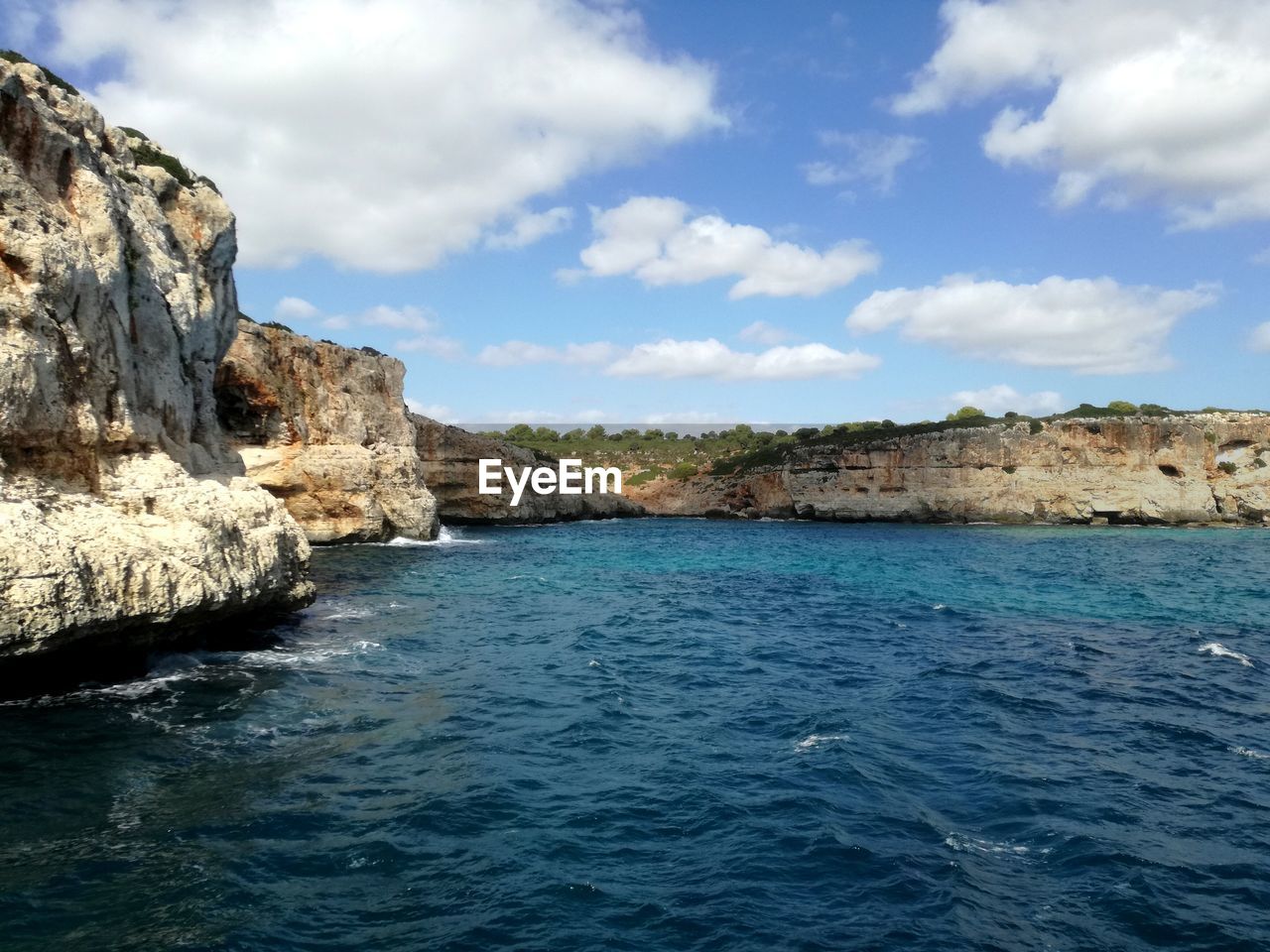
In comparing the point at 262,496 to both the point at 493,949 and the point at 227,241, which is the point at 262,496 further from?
the point at 493,949

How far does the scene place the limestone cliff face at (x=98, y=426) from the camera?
14.6m

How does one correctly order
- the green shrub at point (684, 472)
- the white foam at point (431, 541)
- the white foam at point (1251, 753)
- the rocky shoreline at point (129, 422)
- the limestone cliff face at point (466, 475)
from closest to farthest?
the white foam at point (1251, 753), the rocky shoreline at point (129, 422), the white foam at point (431, 541), the limestone cliff face at point (466, 475), the green shrub at point (684, 472)

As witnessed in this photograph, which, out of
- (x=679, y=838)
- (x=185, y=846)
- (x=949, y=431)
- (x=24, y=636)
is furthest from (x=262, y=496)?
(x=949, y=431)

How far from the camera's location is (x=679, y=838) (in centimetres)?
1083

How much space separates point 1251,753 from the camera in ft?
47.3

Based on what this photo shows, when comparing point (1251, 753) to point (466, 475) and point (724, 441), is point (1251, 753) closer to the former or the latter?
point (466, 475)

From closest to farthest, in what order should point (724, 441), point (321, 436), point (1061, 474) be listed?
point (321, 436)
point (1061, 474)
point (724, 441)

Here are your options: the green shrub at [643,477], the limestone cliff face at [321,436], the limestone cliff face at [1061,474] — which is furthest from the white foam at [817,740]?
the green shrub at [643,477]

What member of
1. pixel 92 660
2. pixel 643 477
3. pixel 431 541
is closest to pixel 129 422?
pixel 92 660

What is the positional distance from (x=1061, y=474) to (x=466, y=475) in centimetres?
5326

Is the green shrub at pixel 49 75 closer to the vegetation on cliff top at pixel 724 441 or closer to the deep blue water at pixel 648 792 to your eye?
the deep blue water at pixel 648 792

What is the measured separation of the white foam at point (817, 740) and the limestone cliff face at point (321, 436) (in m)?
36.2

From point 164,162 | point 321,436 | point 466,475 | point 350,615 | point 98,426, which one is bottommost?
point 350,615

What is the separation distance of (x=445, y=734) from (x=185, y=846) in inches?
200
